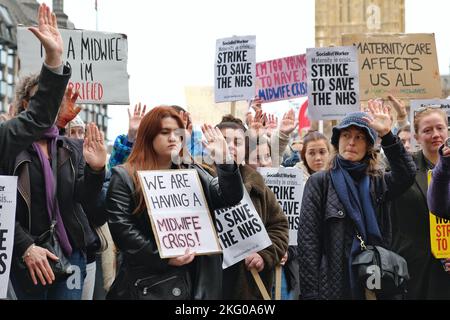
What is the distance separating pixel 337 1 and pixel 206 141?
4332 centimetres

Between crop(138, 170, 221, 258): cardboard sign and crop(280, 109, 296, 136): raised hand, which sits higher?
crop(280, 109, 296, 136): raised hand

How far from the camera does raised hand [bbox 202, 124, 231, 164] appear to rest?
549 cm

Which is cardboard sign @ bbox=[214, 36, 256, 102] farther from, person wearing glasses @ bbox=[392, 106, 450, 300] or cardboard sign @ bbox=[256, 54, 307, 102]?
person wearing glasses @ bbox=[392, 106, 450, 300]

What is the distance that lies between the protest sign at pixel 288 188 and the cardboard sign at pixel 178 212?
6.37ft

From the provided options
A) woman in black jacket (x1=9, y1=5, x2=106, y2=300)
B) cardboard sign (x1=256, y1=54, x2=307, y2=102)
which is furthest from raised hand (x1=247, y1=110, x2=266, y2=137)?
cardboard sign (x1=256, y1=54, x2=307, y2=102)

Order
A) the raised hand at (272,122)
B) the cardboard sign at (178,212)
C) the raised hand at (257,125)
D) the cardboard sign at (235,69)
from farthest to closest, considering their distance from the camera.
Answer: the cardboard sign at (235,69) < the raised hand at (272,122) < the raised hand at (257,125) < the cardboard sign at (178,212)

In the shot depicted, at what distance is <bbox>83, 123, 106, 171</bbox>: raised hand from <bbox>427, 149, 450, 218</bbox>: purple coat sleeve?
1854mm

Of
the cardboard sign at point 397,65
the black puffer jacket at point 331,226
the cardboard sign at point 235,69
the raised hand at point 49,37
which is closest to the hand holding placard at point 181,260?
the black puffer jacket at point 331,226

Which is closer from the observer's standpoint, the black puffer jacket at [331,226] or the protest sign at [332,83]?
the black puffer jacket at [331,226]

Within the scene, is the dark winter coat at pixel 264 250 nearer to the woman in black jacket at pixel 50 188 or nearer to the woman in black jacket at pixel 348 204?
the woman in black jacket at pixel 348 204

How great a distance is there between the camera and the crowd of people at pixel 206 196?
17.5 ft

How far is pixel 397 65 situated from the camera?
29.9 ft

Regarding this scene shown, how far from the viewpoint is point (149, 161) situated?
5.66 m
